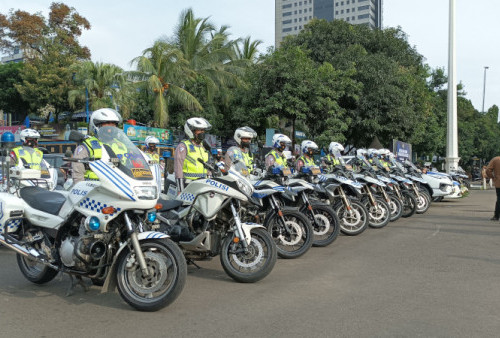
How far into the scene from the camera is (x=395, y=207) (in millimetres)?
10719

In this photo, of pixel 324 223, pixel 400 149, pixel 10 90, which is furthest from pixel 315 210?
pixel 10 90

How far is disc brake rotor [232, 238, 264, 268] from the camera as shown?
5.35 m

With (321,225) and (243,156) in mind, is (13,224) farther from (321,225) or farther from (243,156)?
(321,225)

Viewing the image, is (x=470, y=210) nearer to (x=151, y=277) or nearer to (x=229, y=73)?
(x=151, y=277)

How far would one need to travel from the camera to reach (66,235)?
4.79 m

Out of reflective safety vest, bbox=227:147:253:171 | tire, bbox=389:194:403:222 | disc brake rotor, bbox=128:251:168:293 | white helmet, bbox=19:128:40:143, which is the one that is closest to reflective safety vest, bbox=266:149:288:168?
reflective safety vest, bbox=227:147:253:171

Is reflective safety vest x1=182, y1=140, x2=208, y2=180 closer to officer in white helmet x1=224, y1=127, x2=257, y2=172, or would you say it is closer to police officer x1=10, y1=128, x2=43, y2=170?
officer in white helmet x1=224, y1=127, x2=257, y2=172

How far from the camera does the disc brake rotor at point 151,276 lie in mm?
4266

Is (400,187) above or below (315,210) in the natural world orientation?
above

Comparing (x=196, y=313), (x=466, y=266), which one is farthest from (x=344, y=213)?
(x=196, y=313)

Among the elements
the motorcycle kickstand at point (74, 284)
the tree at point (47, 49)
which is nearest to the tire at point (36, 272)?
the motorcycle kickstand at point (74, 284)

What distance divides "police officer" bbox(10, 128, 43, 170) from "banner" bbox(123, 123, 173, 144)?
13.1 m

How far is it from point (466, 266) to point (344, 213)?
2.77 meters

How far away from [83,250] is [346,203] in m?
5.37
